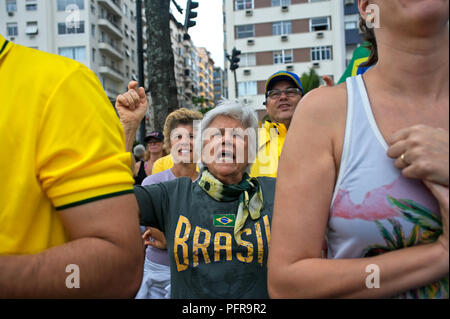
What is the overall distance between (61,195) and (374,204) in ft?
2.69

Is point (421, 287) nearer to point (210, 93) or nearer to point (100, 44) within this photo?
point (100, 44)

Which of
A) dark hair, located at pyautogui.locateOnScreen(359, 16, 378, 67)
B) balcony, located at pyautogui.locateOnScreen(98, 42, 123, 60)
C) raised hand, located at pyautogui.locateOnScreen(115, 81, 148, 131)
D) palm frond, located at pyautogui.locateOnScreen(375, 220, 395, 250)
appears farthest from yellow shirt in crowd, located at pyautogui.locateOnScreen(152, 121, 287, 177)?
balcony, located at pyautogui.locateOnScreen(98, 42, 123, 60)

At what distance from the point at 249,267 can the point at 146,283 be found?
1719mm

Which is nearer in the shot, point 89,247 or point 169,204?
point 89,247

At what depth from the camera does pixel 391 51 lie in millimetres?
1012

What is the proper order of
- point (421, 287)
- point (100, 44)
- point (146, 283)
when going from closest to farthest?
point (421, 287), point (146, 283), point (100, 44)

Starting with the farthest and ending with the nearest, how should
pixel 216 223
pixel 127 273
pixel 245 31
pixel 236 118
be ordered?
pixel 245 31
pixel 236 118
pixel 216 223
pixel 127 273

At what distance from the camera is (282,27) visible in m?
36.7

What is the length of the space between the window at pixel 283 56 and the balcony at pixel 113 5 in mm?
20769

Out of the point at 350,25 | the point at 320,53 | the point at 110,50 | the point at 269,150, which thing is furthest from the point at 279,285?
the point at 110,50

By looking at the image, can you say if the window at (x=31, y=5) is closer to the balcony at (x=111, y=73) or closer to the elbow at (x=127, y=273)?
the balcony at (x=111, y=73)

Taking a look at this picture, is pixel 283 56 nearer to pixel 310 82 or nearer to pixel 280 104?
pixel 310 82

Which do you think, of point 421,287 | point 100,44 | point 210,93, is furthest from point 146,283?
point 210,93
